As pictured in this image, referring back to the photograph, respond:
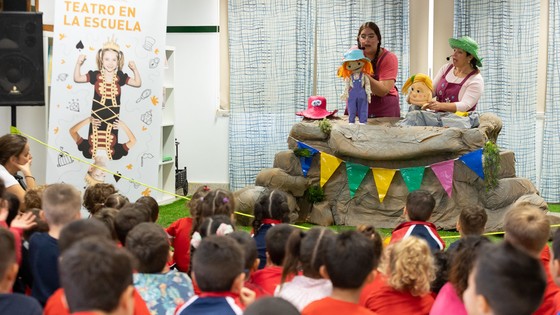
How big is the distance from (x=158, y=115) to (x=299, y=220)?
151cm

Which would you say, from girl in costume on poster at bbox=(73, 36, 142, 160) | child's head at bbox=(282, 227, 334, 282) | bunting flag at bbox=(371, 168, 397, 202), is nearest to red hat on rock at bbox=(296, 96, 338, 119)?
bunting flag at bbox=(371, 168, 397, 202)

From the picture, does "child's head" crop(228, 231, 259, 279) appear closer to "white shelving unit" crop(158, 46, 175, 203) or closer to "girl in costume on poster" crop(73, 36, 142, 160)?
"girl in costume on poster" crop(73, 36, 142, 160)

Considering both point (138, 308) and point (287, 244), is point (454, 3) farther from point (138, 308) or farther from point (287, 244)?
point (138, 308)

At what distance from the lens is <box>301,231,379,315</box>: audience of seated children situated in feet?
7.95

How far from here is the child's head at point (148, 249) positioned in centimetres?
291

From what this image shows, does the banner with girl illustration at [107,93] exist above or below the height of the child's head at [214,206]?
above

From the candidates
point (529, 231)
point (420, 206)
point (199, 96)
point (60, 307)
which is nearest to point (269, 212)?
point (420, 206)

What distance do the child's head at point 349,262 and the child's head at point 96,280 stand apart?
75 centimetres

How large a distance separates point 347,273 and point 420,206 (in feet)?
5.48

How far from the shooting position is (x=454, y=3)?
322 inches

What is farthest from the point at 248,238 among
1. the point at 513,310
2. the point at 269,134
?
the point at 269,134

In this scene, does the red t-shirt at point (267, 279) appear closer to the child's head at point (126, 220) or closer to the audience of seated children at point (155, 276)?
the audience of seated children at point (155, 276)

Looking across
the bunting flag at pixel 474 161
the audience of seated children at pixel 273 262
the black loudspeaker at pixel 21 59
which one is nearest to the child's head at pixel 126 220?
the audience of seated children at pixel 273 262

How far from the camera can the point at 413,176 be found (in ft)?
21.3
